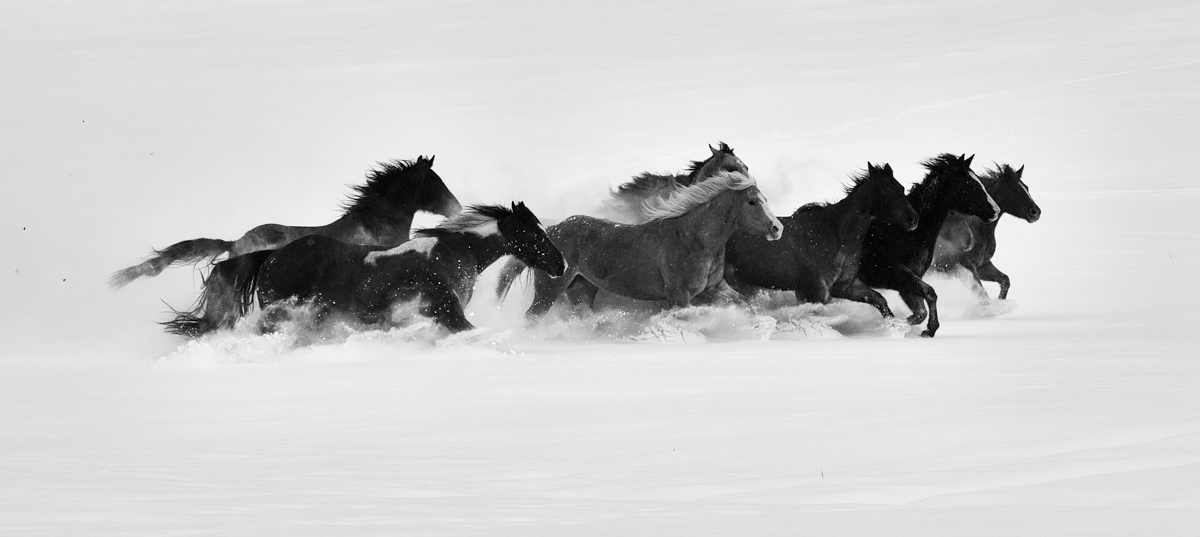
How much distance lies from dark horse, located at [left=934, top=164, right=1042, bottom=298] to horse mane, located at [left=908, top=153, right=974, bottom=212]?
4.20ft

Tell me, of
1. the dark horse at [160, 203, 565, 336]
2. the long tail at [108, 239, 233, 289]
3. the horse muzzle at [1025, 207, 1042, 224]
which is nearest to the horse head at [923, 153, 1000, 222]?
the horse muzzle at [1025, 207, 1042, 224]

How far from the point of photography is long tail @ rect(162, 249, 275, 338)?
10.9 metres

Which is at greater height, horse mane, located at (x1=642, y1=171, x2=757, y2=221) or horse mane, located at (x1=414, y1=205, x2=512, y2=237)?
horse mane, located at (x1=642, y1=171, x2=757, y2=221)

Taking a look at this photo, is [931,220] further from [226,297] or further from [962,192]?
[226,297]

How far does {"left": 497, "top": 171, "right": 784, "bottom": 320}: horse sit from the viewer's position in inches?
480

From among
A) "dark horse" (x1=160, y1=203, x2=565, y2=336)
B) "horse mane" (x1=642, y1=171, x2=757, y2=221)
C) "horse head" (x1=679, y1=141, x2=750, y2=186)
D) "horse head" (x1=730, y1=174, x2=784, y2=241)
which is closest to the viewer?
"dark horse" (x1=160, y1=203, x2=565, y2=336)

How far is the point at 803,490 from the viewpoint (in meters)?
5.84

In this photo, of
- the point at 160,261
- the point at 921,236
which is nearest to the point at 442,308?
the point at 160,261

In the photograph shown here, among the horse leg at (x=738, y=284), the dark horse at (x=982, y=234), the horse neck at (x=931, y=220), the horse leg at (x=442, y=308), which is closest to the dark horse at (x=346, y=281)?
the horse leg at (x=442, y=308)

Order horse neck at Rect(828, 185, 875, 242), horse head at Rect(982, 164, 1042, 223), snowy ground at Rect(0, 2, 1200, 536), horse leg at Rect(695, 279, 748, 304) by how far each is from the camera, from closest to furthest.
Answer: snowy ground at Rect(0, 2, 1200, 536) → horse leg at Rect(695, 279, 748, 304) → horse neck at Rect(828, 185, 875, 242) → horse head at Rect(982, 164, 1042, 223)

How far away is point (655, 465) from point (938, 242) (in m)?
8.58

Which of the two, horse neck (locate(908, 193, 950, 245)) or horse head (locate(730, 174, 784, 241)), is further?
horse neck (locate(908, 193, 950, 245))

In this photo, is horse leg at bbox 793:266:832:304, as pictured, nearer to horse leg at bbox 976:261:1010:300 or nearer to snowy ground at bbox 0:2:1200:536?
snowy ground at bbox 0:2:1200:536

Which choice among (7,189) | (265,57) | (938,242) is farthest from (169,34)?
(938,242)
